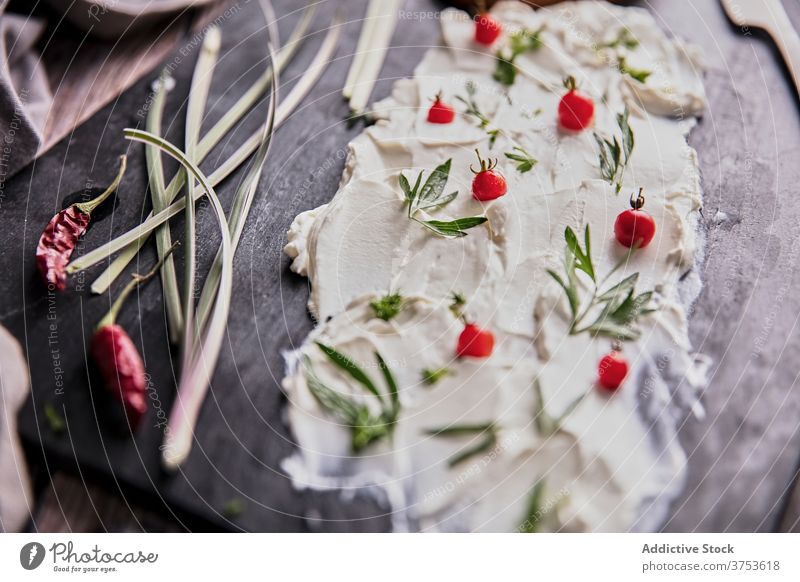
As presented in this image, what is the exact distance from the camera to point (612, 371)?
0.65 metres

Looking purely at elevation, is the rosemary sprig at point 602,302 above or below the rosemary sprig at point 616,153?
below

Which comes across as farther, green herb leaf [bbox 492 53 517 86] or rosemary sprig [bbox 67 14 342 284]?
green herb leaf [bbox 492 53 517 86]

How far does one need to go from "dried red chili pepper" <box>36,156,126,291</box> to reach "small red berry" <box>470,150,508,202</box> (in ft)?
1.29

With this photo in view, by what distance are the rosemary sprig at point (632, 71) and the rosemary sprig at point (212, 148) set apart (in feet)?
1.17

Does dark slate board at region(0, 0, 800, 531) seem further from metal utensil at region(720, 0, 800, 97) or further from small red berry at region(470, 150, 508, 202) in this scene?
small red berry at region(470, 150, 508, 202)

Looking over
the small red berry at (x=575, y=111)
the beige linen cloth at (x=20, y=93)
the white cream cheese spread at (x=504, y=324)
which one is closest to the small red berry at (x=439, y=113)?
the white cream cheese spread at (x=504, y=324)

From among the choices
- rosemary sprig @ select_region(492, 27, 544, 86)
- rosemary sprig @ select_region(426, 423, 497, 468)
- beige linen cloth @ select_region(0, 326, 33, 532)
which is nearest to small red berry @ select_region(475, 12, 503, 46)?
rosemary sprig @ select_region(492, 27, 544, 86)

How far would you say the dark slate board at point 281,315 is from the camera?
0.63 meters

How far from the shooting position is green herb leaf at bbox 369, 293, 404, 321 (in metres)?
0.68

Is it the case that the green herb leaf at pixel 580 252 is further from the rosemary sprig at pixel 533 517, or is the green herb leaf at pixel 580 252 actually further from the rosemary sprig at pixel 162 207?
the rosemary sprig at pixel 162 207

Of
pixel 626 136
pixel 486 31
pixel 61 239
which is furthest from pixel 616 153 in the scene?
pixel 61 239

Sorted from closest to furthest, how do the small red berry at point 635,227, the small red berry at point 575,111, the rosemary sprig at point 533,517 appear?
the rosemary sprig at point 533,517 → the small red berry at point 635,227 → the small red berry at point 575,111

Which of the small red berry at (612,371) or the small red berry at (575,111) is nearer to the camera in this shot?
the small red berry at (612,371)
